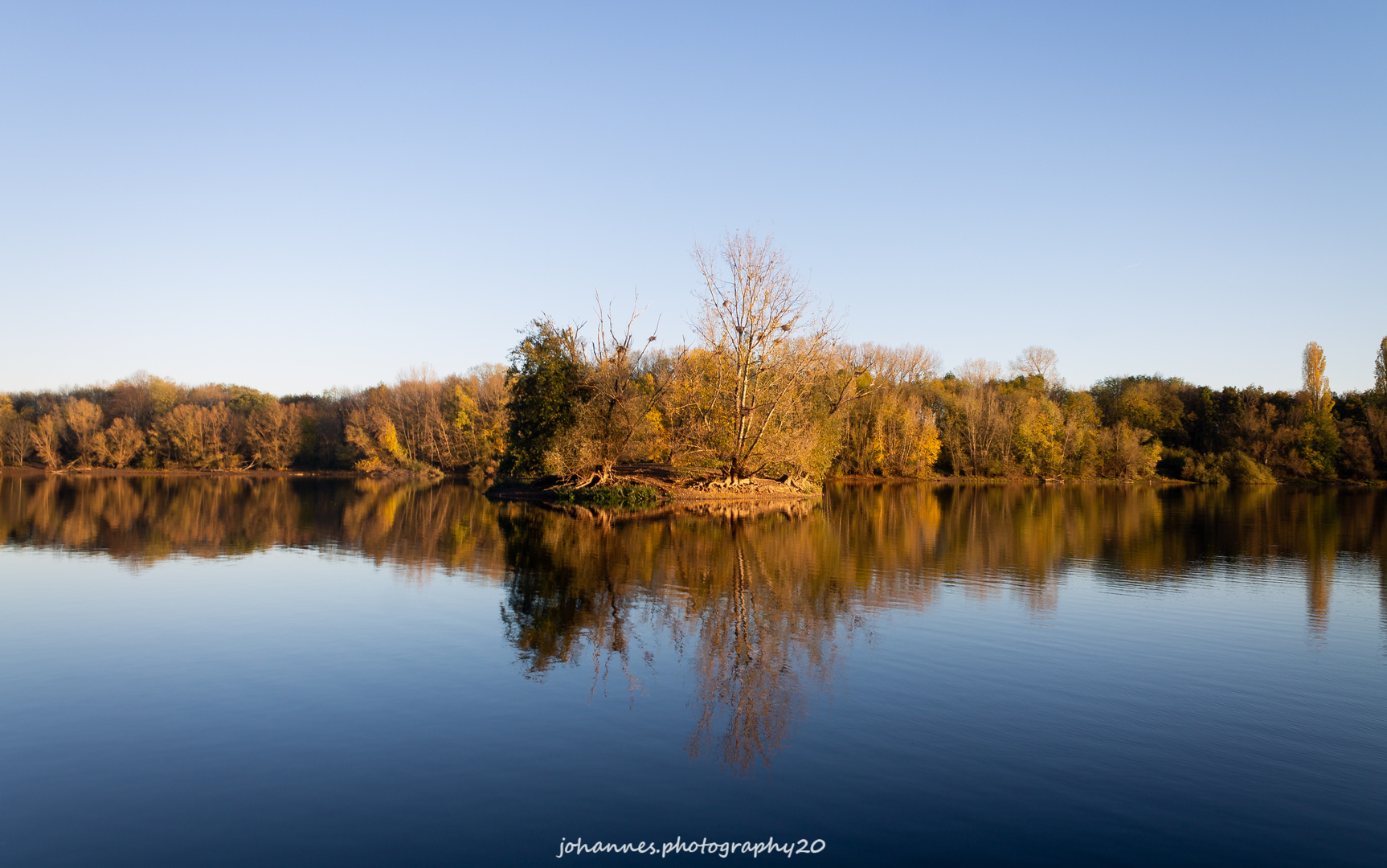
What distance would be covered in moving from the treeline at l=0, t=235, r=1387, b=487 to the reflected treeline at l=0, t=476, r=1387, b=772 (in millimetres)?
5065

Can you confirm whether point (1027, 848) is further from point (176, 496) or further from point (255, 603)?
point (176, 496)

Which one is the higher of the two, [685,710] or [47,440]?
[47,440]

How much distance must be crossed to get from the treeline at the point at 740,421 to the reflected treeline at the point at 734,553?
5065 mm

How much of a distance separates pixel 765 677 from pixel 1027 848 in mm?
4067

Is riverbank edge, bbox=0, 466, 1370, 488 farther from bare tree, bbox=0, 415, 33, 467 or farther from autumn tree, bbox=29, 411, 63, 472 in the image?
bare tree, bbox=0, 415, 33, 467

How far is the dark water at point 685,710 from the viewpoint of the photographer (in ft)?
18.5

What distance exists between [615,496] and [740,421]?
23.6 ft

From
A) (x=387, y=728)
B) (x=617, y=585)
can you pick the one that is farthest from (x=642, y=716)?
(x=617, y=585)

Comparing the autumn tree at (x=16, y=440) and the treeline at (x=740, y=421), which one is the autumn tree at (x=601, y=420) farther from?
the autumn tree at (x=16, y=440)

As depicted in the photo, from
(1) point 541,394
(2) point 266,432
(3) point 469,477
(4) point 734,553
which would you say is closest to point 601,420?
(1) point 541,394

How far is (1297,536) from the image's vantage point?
2634cm

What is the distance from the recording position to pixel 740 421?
3800 cm

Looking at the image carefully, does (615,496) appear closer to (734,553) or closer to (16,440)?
(734,553)

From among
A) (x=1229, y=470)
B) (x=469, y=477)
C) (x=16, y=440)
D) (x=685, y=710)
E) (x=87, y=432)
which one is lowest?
(x=469, y=477)
